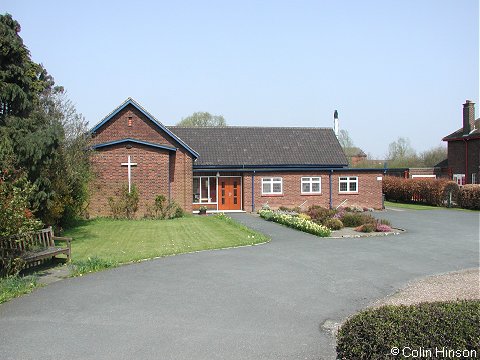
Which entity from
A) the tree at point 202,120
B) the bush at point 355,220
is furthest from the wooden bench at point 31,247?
the tree at point 202,120

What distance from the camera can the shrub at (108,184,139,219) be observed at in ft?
89.3

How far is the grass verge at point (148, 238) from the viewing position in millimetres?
14992

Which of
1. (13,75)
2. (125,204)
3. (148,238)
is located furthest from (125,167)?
(13,75)

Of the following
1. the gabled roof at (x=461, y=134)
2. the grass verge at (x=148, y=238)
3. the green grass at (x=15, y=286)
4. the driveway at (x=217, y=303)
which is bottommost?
the driveway at (x=217, y=303)

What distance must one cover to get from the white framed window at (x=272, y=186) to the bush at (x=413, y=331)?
28216mm

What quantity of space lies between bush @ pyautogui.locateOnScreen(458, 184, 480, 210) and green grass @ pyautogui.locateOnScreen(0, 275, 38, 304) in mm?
30058

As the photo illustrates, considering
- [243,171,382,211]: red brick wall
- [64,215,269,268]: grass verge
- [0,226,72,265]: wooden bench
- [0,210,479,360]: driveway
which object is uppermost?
[243,171,382,211]: red brick wall

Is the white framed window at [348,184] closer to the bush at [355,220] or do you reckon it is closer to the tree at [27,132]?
the bush at [355,220]

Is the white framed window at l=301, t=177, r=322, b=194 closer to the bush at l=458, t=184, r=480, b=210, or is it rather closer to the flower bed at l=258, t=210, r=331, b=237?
the flower bed at l=258, t=210, r=331, b=237

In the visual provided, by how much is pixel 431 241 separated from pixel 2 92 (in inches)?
595

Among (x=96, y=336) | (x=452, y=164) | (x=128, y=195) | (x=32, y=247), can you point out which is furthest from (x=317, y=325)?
(x=452, y=164)

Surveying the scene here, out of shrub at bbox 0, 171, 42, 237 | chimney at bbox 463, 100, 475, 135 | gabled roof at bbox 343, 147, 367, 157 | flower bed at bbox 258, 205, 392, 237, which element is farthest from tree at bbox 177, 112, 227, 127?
shrub at bbox 0, 171, 42, 237

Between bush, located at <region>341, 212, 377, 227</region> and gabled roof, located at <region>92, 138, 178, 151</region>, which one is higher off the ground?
gabled roof, located at <region>92, 138, 178, 151</region>

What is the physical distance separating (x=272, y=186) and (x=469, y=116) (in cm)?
2530
